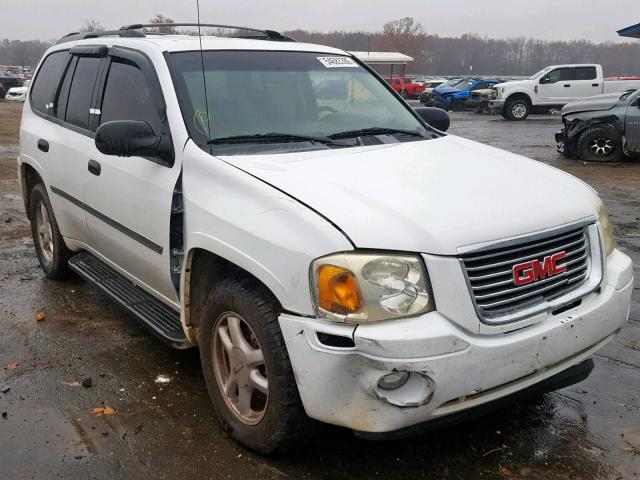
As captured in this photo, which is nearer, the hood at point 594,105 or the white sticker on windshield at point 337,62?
the white sticker on windshield at point 337,62

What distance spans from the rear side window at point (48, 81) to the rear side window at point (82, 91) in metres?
0.33

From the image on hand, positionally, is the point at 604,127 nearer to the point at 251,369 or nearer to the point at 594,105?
the point at 594,105

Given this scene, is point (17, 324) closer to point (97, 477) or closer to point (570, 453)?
point (97, 477)

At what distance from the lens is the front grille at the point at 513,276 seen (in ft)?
7.79

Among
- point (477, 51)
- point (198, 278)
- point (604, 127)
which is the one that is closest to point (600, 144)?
point (604, 127)

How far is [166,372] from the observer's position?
3643 mm

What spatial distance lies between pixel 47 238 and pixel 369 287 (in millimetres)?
3821

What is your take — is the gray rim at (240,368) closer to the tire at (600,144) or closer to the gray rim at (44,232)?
the gray rim at (44,232)

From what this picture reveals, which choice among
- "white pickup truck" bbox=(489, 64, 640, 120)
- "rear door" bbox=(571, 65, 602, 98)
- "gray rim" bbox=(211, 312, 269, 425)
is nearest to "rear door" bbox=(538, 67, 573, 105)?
"white pickup truck" bbox=(489, 64, 640, 120)

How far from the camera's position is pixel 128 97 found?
12.2ft

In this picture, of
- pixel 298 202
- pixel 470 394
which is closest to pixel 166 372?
pixel 298 202

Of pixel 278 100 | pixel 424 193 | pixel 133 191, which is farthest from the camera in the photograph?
pixel 278 100

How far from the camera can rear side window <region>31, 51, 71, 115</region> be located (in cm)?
472


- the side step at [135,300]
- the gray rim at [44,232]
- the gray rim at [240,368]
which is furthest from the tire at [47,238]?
the gray rim at [240,368]
